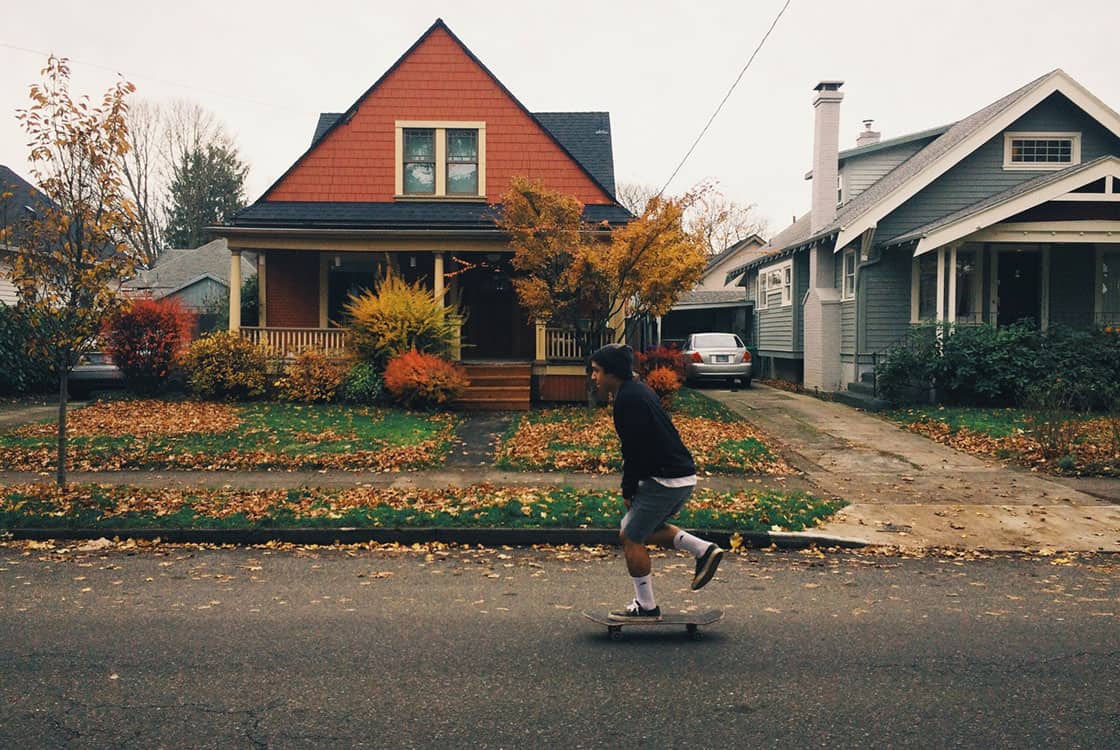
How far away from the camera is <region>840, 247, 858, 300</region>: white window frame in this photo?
2177 cm

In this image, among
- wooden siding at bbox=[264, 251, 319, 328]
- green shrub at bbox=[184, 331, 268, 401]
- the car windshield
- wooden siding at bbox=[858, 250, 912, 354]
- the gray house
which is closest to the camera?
green shrub at bbox=[184, 331, 268, 401]

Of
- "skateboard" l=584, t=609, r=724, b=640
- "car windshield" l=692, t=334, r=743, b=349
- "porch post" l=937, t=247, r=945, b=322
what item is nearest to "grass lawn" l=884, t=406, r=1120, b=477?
"porch post" l=937, t=247, r=945, b=322

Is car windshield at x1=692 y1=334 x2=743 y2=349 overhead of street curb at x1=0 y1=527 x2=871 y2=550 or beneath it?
overhead

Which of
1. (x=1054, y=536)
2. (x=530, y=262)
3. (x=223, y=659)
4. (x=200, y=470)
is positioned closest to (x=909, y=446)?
(x=1054, y=536)

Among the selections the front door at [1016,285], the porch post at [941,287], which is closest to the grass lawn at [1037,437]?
the porch post at [941,287]

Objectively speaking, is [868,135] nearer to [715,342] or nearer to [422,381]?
[715,342]

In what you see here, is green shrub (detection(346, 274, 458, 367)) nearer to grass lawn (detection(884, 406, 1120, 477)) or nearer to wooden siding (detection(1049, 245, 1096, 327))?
Result: grass lawn (detection(884, 406, 1120, 477))

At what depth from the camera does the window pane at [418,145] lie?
2133 cm

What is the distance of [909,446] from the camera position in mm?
14227

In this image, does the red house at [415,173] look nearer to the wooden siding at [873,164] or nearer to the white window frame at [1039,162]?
the wooden siding at [873,164]

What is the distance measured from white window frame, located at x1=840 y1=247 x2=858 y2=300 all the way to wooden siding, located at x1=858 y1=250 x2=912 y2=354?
32.7 inches

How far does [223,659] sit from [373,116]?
1814 centimetres

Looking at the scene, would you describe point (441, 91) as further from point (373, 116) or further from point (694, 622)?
point (694, 622)

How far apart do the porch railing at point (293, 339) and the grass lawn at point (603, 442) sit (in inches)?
211
